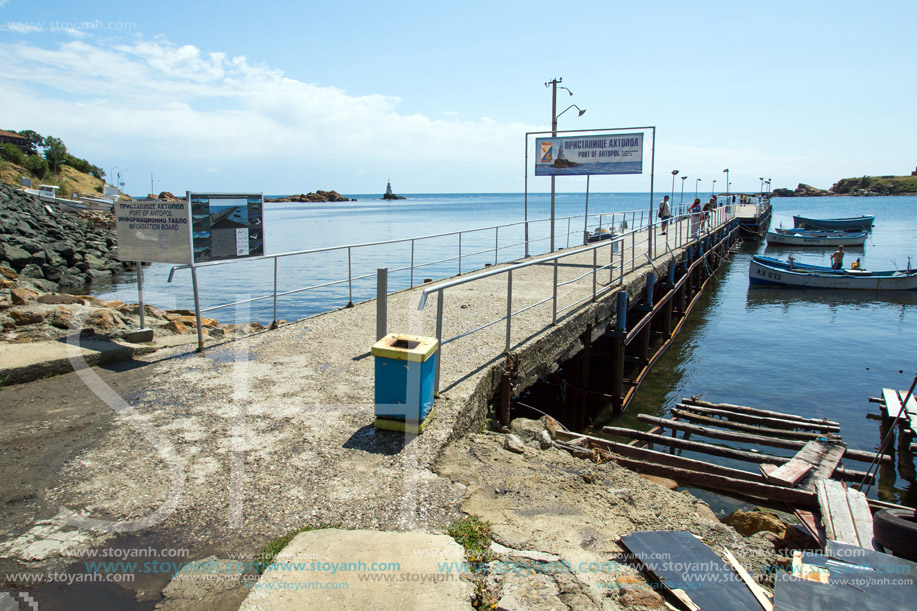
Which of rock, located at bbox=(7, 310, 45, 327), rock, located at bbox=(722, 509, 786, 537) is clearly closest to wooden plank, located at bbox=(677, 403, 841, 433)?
rock, located at bbox=(722, 509, 786, 537)

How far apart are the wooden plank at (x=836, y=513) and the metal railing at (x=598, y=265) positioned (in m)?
3.58

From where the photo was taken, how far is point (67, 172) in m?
76.9

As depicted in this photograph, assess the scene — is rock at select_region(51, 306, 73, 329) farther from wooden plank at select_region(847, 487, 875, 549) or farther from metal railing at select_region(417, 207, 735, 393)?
wooden plank at select_region(847, 487, 875, 549)

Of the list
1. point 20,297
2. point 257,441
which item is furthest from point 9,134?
point 257,441

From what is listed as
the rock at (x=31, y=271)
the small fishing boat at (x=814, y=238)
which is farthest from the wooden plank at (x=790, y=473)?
the small fishing boat at (x=814, y=238)

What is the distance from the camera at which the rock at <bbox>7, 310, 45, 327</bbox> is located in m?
8.67

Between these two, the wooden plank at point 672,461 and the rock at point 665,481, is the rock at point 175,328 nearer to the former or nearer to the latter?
the wooden plank at point 672,461

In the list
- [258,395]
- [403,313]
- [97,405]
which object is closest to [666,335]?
[403,313]

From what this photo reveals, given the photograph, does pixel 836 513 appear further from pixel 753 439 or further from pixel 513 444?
pixel 753 439

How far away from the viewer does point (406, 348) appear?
5090 millimetres

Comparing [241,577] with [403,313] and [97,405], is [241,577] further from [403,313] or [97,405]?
[403,313]

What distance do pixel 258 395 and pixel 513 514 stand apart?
10.6 ft

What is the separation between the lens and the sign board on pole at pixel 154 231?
7.14m

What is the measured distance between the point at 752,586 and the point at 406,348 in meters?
3.08
